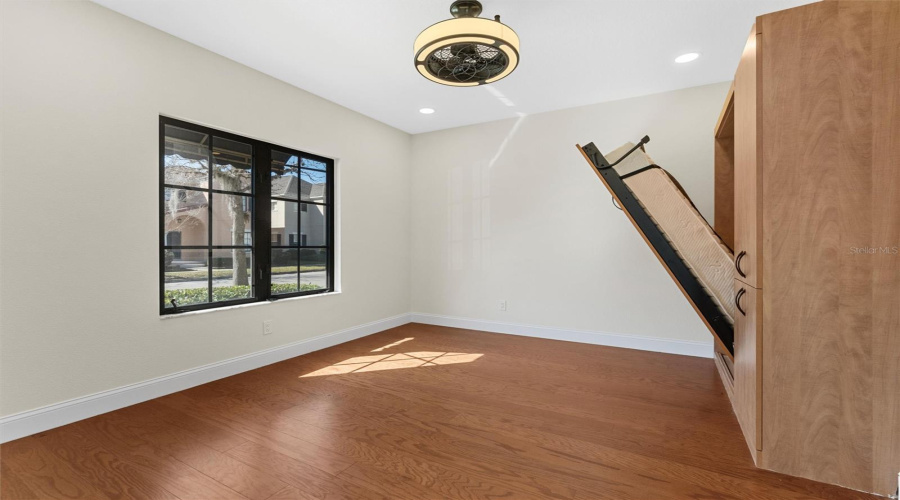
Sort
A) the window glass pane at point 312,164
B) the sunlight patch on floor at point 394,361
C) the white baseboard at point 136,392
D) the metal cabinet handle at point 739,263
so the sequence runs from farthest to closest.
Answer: the window glass pane at point 312,164, the sunlight patch on floor at point 394,361, the white baseboard at point 136,392, the metal cabinet handle at point 739,263

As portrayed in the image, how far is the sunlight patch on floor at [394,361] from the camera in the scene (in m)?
3.21

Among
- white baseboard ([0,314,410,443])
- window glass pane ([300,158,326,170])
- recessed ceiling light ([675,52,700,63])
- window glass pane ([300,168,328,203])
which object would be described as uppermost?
recessed ceiling light ([675,52,700,63])

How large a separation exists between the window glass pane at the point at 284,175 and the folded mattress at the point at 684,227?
2.94m

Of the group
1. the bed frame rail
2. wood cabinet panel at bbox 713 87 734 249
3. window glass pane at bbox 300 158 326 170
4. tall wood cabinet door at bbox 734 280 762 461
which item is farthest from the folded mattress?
window glass pane at bbox 300 158 326 170

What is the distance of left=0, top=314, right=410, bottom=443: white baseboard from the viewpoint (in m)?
2.07

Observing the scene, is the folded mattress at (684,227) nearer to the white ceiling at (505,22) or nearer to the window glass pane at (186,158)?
the white ceiling at (505,22)

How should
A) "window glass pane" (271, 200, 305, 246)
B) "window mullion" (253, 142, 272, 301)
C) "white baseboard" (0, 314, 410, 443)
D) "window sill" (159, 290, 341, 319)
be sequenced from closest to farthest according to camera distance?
"white baseboard" (0, 314, 410, 443), "window sill" (159, 290, 341, 319), "window mullion" (253, 142, 272, 301), "window glass pane" (271, 200, 305, 246)

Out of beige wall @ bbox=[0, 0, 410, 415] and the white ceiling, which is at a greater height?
the white ceiling

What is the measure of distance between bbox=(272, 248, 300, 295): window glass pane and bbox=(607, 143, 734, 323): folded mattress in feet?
9.89

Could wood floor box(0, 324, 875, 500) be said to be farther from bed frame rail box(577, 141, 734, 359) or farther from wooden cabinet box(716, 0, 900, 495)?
bed frame rail box(577, 141, 734, 359)

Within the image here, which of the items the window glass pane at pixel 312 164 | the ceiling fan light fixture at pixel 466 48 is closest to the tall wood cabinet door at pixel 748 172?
the ceiling fan light fixture at pixel 466 48

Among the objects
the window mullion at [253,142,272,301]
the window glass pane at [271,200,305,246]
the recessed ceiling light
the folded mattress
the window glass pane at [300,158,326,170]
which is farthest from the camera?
the window glass pane at [300,158,326,170]

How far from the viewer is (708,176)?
3.52m

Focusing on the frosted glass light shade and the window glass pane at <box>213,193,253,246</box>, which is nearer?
the frosted glass light shade
